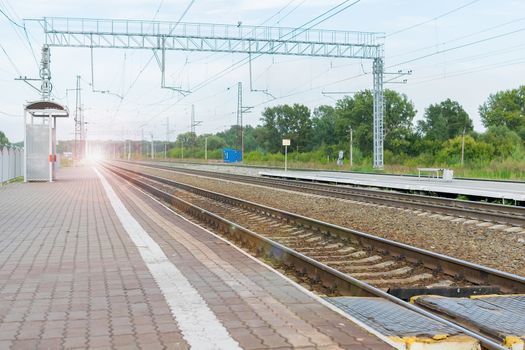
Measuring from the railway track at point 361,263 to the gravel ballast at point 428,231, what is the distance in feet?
3.74

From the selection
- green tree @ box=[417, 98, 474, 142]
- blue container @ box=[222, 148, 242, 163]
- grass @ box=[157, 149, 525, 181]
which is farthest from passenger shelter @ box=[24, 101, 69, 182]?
green tree @ box=[417, 98, 474, 142]

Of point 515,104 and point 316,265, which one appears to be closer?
point 316,265

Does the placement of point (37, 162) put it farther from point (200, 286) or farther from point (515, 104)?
point (515, 104)

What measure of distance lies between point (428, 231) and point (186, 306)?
26.6 feet

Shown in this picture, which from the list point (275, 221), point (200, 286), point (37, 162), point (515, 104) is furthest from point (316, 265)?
point (515, 104)

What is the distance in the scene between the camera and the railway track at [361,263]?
6.80 meters

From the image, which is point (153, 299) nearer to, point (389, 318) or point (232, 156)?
point (389, 318)

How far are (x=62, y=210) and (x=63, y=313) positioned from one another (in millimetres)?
11989

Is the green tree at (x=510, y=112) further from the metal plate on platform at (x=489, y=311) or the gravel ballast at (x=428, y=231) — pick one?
the metal plate on platform at (x=489, y=311)

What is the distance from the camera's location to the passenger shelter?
28328 millimetres

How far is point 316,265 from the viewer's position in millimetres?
7848

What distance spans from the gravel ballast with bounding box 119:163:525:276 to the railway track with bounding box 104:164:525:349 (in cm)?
114

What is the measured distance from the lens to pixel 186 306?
5648mm

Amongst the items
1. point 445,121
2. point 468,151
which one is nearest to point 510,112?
point 445,121
